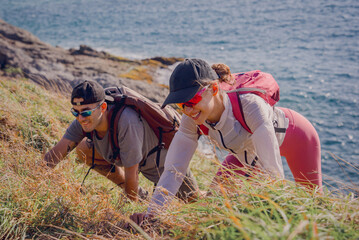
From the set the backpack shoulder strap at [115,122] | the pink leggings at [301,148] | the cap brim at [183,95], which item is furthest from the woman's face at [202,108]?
the backpack shoulder strap at [115,122]

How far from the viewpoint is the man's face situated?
3.81 m

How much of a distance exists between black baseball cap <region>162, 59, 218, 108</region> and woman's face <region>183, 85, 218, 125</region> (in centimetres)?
13

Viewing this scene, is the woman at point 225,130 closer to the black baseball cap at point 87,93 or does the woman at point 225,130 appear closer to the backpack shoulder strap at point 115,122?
the backpack shoulder strap at point 115,122

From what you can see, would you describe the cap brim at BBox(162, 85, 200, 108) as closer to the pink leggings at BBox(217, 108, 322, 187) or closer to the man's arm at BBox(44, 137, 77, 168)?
the pink leggings at BBox(217, 108, 322, 187)

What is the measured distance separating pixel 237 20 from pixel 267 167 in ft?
101

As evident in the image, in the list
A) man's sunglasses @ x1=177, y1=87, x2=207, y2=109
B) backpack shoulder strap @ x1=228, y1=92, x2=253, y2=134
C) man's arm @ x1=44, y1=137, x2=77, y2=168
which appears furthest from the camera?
man's arm @ x1=44, y1=137, x2=77, y2=168

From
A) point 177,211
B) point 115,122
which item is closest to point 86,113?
point 115,122

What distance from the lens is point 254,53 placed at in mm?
21672

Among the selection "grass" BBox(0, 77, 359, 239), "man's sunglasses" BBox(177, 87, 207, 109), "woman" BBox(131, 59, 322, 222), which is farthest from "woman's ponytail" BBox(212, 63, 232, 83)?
"grass" BBox(0, 77, 359, 239)

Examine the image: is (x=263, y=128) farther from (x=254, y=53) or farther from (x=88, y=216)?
(x=254, y=53)

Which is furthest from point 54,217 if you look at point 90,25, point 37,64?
point 90,25

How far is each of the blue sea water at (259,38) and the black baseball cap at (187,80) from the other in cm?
398

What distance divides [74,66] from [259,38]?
14.6 meters

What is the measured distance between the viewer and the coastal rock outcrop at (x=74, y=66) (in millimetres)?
11062
